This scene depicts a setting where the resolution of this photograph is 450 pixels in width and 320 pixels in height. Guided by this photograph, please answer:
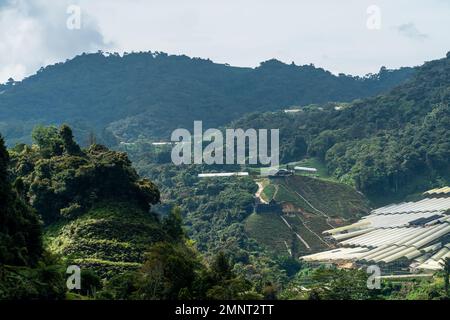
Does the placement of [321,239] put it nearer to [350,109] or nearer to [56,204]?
[56,204]

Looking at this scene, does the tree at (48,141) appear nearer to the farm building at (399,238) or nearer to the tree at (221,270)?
the tree at (221,270)

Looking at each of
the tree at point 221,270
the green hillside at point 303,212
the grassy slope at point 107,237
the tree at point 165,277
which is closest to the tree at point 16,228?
the grassy slope at point 107,237

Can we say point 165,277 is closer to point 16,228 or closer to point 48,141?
point 16,228

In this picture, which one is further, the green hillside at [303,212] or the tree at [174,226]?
the green hillside at [303,212]

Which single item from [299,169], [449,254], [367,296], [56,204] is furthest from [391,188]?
[56,204]

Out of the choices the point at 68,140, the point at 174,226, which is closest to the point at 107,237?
the point at 174,226

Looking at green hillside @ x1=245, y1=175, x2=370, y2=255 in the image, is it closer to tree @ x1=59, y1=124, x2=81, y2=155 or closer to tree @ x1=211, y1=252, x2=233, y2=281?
tree @ x1=59, y1=124, x2=81, y2=155

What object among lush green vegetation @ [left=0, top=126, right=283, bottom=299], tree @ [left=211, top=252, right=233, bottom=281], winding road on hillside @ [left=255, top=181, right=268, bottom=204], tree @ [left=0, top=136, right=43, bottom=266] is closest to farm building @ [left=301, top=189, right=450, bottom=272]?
winding road on hillside @ [left=255, top=181, right=268, bottom=204]
